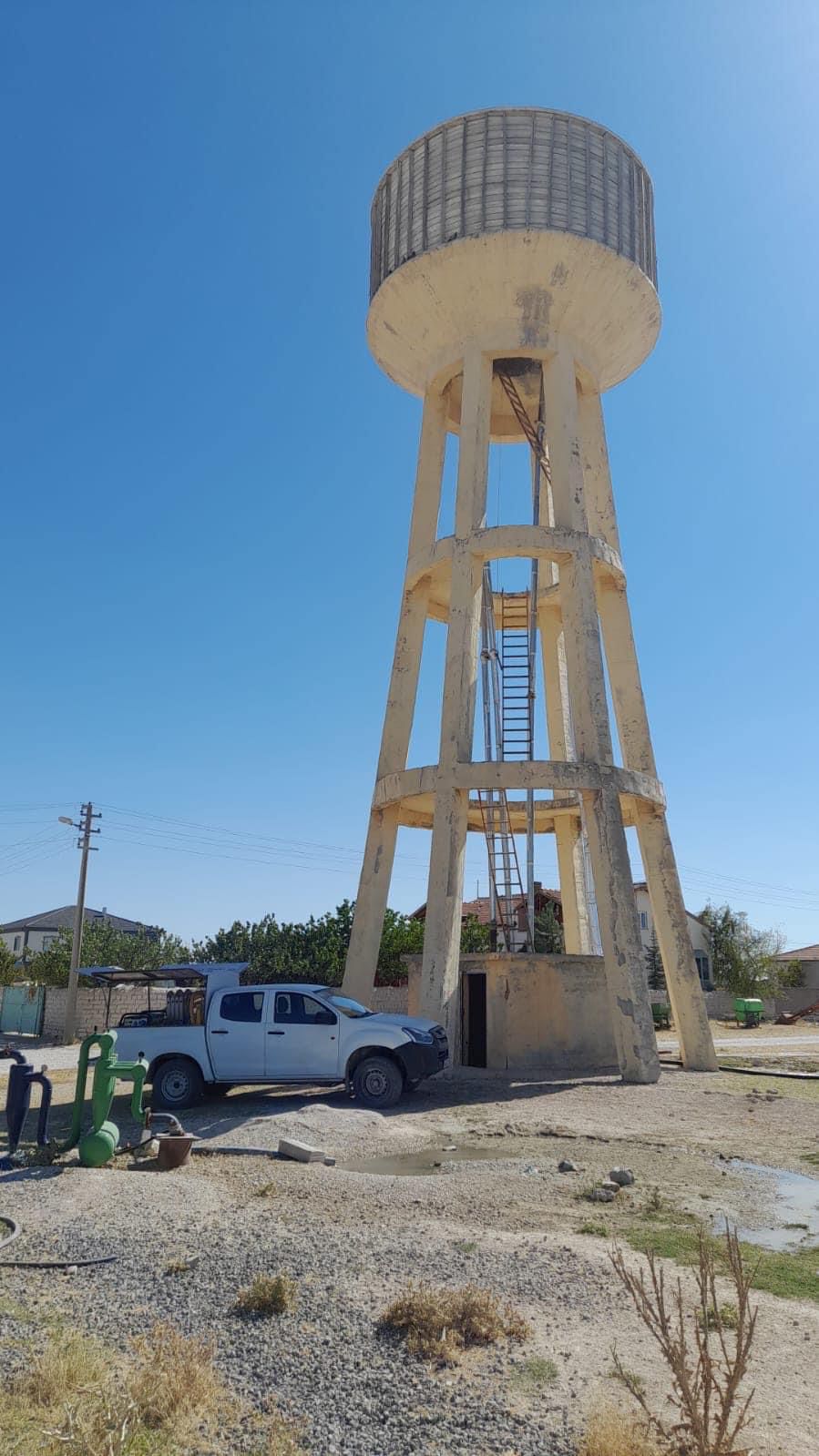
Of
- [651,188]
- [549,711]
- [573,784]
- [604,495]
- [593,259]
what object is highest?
[651,188]

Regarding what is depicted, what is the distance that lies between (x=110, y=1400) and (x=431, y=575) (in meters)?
17.2

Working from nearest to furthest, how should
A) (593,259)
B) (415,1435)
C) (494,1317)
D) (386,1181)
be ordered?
(415,1435) < (494,1317) < (386,1181) < (593,259)

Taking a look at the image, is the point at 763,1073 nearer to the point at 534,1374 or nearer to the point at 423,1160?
the point at 423,1160

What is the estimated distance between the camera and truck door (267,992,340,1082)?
525 inches

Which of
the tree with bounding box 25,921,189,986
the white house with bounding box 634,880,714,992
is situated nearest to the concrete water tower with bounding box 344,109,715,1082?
the tree with bounding box 25,921,189,986

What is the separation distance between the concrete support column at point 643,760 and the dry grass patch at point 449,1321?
14.2 m

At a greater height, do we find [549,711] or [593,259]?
[593,259]

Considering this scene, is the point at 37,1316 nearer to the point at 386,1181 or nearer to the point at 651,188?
the point at 386,1181

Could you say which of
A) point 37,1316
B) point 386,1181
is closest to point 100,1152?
point 386,1181

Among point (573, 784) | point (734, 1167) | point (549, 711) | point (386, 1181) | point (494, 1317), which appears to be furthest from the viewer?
point (549, 711)

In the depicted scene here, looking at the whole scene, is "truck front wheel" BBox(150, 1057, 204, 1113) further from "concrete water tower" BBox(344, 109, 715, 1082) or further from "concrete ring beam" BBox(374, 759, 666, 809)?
"concrete ring beam" BBox(374, 759, 666, 809)

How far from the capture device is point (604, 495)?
69.4ft

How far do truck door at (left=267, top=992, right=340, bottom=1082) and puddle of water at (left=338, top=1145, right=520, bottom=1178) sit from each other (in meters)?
2.65

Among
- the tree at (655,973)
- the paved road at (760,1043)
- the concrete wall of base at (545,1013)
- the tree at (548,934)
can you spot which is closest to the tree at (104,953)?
the tree at (548,934)
